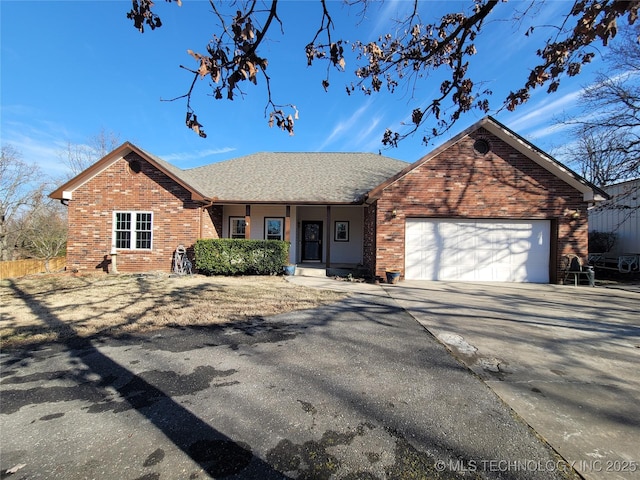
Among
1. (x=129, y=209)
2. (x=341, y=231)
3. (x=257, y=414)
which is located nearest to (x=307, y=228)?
(x=341, y=231)

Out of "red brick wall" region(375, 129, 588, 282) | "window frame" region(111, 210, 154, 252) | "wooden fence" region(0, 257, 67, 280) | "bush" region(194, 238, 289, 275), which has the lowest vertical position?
"wooden fence" region(0, 257, 67, 280)

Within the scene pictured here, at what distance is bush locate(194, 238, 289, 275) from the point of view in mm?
11672

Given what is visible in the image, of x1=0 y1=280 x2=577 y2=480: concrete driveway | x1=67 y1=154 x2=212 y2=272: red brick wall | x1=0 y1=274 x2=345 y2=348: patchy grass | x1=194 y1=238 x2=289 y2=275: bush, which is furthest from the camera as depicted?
x1=67 y1=154 x2=212 y2=272: red brick wall

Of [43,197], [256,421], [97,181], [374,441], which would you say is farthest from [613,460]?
[43,197]

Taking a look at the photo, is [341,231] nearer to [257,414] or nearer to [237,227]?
[237,227]

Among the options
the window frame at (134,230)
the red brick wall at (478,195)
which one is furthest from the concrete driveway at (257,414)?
the window frame at (134,230)

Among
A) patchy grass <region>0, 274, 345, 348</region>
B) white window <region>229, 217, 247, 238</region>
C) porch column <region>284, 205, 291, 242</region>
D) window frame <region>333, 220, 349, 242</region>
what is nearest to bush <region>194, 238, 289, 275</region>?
patchy grass <region>0, 274, 345, 348</region>

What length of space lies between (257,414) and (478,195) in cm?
1039

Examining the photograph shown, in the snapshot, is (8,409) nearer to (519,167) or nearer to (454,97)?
(454,97)

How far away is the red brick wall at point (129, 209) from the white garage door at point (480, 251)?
894cm

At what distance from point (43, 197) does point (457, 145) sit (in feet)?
88.6

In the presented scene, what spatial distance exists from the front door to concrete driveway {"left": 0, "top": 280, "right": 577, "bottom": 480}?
10.7m

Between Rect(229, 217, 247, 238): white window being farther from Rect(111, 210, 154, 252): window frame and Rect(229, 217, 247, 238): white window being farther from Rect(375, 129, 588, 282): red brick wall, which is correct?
Rect(375, 129, 588, 282): red brick wall

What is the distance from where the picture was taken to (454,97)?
4008 mm
